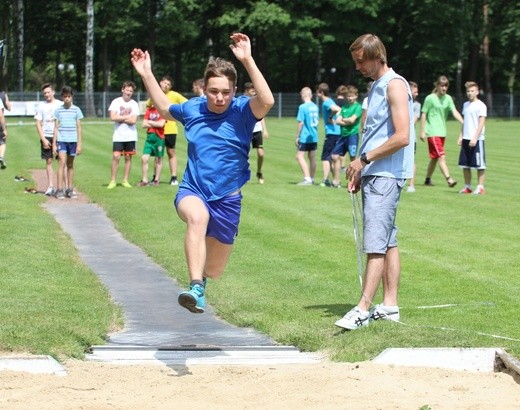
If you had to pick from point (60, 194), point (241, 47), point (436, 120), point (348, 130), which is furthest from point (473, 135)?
point (241, 47)

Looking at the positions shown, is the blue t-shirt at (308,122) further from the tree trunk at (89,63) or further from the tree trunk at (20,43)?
the tree trunk at (20,43)

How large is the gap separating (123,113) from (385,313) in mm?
13157

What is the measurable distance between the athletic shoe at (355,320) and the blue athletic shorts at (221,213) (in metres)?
1.02

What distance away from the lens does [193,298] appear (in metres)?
7.77

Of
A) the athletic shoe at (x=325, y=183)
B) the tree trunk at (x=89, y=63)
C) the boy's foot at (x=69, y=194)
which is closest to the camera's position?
the boy's foot at (x=69, y=194)

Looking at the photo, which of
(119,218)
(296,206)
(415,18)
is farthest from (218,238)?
(415,18)

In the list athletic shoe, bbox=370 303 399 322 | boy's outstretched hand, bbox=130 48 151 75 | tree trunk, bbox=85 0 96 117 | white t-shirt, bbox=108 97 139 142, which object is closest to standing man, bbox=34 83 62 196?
white t-shirt, bbox=108 97 139 142

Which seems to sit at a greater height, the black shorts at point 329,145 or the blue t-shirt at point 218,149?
the blue t-shirt at point 218,149

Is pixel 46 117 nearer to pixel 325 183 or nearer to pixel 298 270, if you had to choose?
pixel 325 183

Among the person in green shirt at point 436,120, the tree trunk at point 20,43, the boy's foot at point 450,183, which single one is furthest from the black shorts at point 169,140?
the tree trunk at point 20,43

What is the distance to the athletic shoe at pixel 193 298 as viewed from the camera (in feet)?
25.5

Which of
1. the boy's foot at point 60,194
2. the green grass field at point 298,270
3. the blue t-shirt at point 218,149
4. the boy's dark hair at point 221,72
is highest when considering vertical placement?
the boy's dark hair at point 221,72

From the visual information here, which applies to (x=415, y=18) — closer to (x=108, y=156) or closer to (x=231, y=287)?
(x=108, y=156)

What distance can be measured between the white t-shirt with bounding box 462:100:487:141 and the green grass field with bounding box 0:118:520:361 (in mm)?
1077
